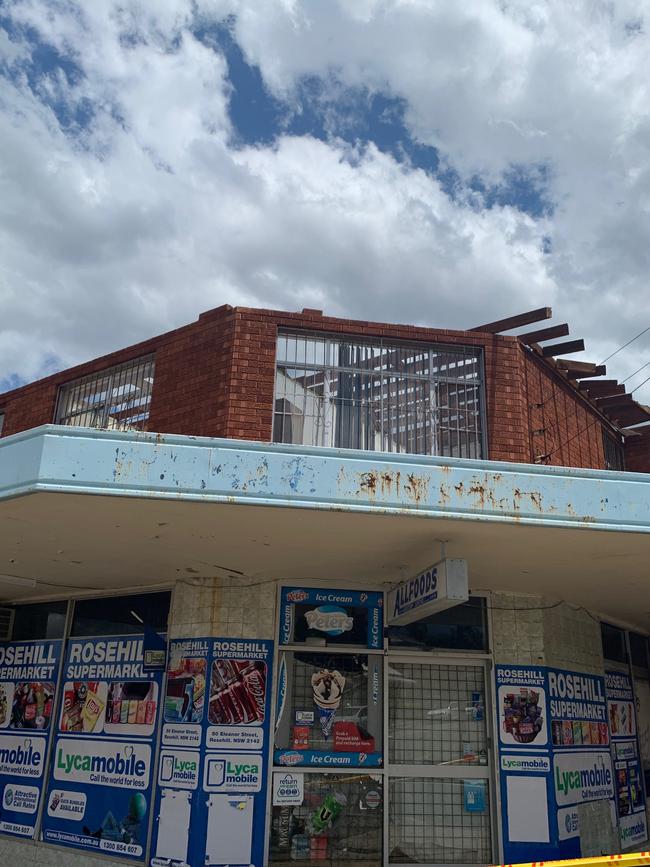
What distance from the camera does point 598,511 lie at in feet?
21.4

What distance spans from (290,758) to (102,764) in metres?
2.31

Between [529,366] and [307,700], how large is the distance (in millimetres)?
5453

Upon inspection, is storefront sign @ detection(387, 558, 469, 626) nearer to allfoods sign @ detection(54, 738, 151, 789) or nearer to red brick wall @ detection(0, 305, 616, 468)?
red brick wall @ detection(0, 305, 616, 468)

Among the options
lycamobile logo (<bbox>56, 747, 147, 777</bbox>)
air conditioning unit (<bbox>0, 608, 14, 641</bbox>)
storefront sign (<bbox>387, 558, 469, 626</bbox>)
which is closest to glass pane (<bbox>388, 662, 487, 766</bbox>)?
storefront sign (<bbox>387, 558, 469, 626</bbox>)

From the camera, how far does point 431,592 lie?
7.20 metres

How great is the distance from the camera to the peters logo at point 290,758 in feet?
27.1

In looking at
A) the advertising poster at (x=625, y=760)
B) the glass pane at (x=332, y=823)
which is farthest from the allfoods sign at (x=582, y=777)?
the glass pane at (x=332, y=823)

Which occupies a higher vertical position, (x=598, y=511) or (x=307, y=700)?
(x=598, y=511)

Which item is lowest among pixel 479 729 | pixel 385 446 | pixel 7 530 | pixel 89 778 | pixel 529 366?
pixel 89 778

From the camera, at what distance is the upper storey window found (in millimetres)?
9859

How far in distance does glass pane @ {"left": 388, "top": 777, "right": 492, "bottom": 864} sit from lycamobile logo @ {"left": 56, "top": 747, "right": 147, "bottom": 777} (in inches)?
111

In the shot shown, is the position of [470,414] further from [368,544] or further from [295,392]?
[368,544]

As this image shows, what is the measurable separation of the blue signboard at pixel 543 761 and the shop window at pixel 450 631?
1.49ft

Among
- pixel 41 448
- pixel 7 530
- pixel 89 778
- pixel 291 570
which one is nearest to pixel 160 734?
pixel 89 778
